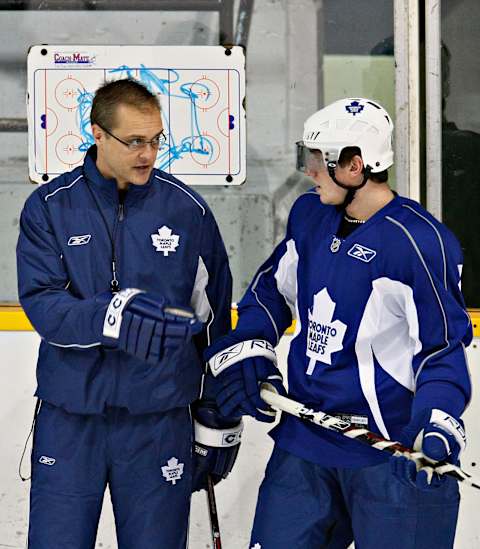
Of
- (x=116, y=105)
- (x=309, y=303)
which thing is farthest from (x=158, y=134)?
(x=309, y=303)

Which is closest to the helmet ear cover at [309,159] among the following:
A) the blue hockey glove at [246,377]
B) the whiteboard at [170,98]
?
the blue hockey glove at [246,377]

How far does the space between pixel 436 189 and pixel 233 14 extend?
2.53 feet

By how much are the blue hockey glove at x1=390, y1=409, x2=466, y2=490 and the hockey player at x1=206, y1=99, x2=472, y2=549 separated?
0.01 meters

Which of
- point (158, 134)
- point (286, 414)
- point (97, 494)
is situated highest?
point (158, 134)

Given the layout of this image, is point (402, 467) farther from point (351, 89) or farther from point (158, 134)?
point (351, 89)

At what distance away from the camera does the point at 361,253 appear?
8.05 feet

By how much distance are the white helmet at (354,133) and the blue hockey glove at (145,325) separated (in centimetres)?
46

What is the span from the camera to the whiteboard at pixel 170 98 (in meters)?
3.43

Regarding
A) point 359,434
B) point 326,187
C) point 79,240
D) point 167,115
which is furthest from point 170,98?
point 359,434

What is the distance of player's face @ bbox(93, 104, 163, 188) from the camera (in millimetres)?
2613

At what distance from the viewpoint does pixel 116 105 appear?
263 centimetres

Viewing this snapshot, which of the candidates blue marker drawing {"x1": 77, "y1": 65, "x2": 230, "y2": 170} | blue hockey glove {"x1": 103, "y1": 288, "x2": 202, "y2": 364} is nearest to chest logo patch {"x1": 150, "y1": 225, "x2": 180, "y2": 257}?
blue hockey glove {"x1": 103, "y1": 288, "x2": 202, "y2": 364}

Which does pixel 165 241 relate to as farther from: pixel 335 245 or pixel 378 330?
pixel 378 330

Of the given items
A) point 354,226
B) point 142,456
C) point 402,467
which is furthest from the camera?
point 142,456
